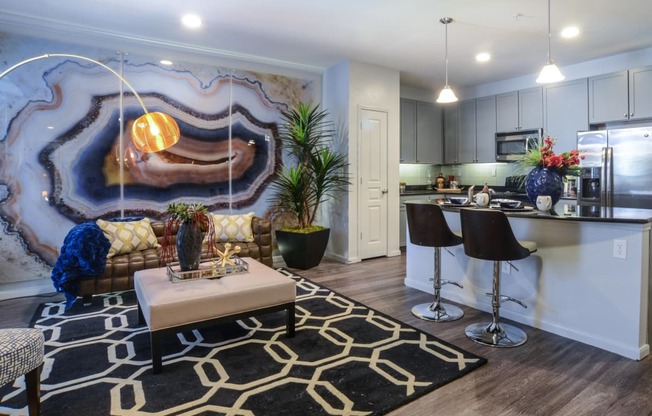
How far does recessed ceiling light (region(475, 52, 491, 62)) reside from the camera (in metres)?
4.88

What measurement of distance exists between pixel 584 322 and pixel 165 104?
455 centimetres

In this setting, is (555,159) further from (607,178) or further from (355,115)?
(355,115)

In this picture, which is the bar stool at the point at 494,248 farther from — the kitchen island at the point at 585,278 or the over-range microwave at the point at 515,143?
the over-range microwave at the point at 515,143

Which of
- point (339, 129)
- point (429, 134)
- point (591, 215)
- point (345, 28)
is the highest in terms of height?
point (345, 28)

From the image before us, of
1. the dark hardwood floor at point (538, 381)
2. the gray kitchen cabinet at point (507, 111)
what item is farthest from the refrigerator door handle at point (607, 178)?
the dark hardwood floor at point (538, 381)

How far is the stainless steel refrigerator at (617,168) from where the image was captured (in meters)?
4.43

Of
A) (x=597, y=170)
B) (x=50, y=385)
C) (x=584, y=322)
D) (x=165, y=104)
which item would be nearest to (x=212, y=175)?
(x=165, y=104)

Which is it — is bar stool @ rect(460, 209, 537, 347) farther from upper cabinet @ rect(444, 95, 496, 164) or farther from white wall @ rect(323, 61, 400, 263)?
upper cabinet @ rect(444, 95, 496, 164)

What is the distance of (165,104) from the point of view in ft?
14.6

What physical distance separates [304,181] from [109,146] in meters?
2.27

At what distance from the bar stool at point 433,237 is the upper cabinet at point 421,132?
134 inches

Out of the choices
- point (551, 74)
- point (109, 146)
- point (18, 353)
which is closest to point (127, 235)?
point (109, 146)

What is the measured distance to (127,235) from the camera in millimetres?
3850

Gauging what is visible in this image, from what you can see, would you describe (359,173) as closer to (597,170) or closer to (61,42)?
(597,170)
